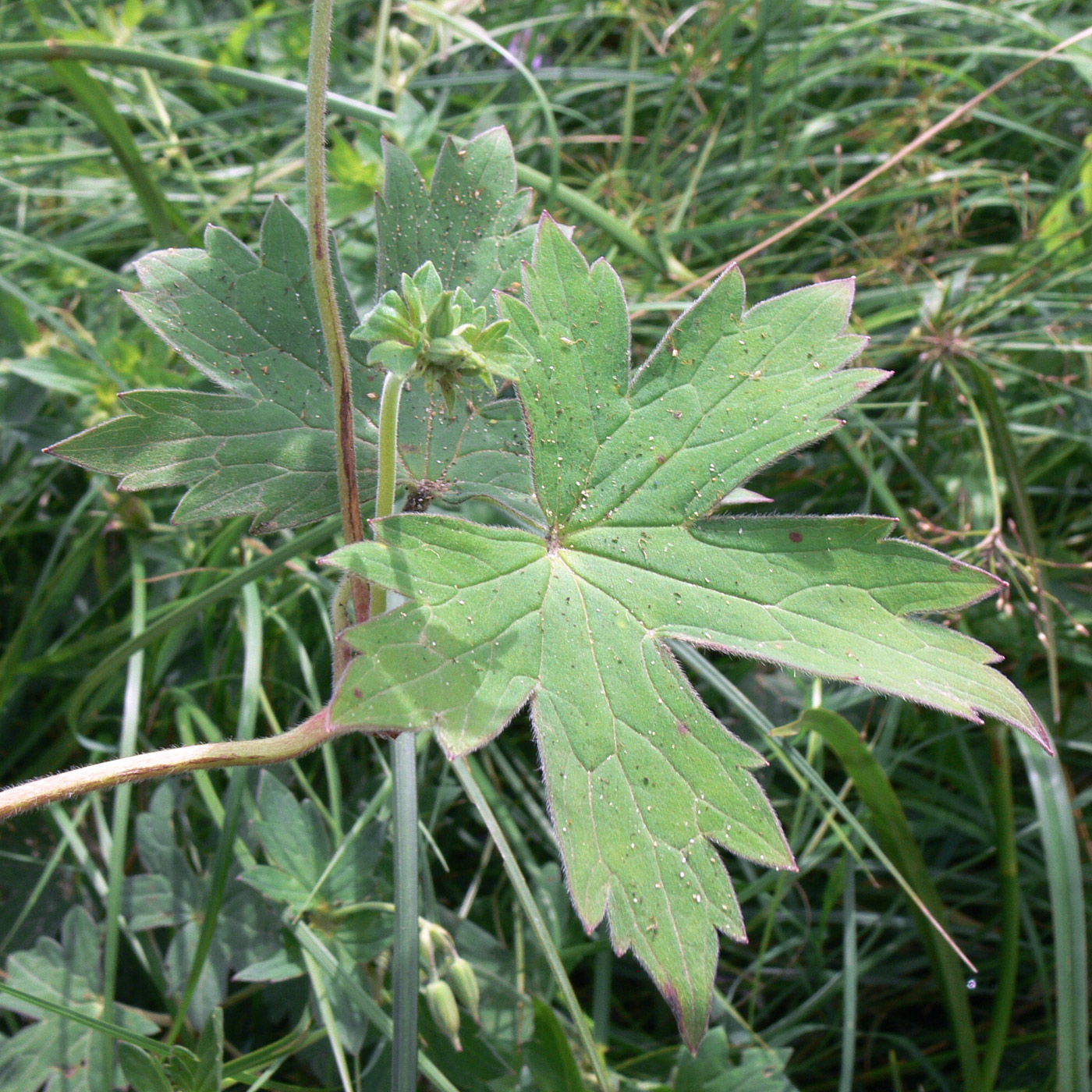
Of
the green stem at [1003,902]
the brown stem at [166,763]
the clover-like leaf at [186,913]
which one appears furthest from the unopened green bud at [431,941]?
the green stem at [1003,902]

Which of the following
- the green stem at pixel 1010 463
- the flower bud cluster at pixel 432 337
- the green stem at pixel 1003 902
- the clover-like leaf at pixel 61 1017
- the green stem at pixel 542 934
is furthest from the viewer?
the green stem at pixel 1010 463

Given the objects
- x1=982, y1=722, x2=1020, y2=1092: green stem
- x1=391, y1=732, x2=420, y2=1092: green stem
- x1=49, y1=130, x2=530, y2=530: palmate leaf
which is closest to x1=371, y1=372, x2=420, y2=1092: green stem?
x1=391, y1=732, x2=420, y2=1092: green stem

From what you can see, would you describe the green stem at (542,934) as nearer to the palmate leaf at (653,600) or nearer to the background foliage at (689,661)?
the background foliage at (689,661)

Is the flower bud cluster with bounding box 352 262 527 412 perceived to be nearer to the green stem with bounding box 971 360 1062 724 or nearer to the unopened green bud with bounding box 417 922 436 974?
the unopened green bud with bounding box 417 922 436 974

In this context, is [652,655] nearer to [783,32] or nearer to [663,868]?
[663,868]

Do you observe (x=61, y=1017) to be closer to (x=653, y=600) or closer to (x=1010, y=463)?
(x=653, y=600)

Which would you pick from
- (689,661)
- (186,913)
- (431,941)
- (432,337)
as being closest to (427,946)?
(431,941)

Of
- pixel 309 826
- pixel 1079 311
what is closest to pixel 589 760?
pixel 309 826
